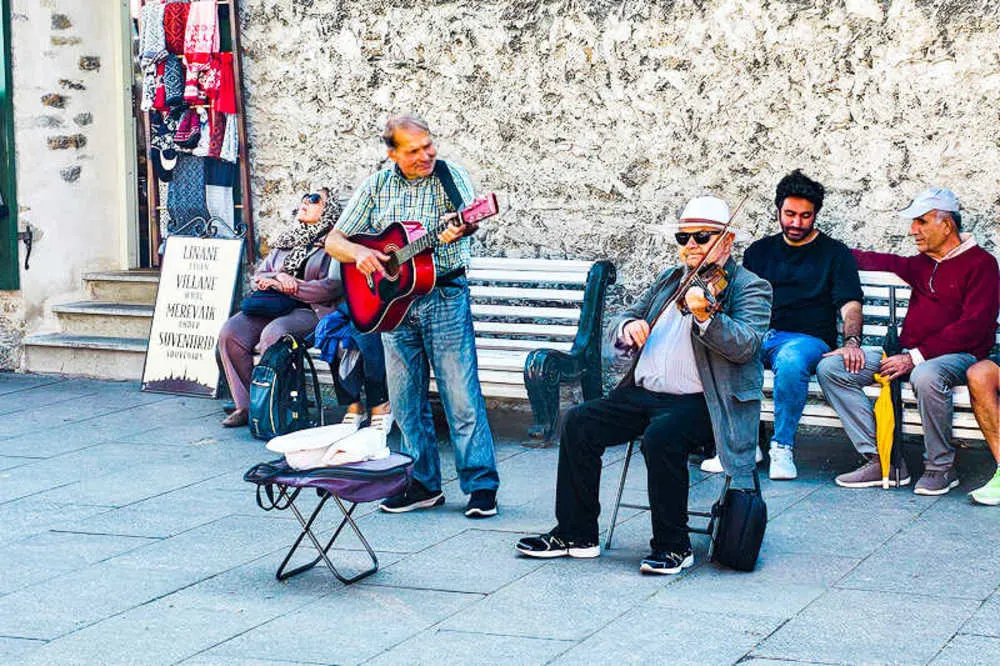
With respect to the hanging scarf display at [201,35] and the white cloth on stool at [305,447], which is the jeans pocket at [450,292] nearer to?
the white cloth on stool at [305,447]

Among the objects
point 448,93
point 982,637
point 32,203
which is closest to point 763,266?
point 448,93

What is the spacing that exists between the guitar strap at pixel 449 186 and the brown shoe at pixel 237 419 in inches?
100

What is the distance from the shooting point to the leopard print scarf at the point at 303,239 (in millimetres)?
8227

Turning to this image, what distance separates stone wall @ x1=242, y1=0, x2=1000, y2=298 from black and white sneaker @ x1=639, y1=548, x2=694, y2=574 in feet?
9.36

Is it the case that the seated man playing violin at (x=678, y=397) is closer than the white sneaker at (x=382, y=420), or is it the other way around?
the seated man playing violin at (x=678, y=397)

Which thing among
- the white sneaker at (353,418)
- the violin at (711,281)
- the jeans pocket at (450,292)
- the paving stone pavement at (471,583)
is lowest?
the paving stone pavement at (471,583)

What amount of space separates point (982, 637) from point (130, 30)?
24.8 ft

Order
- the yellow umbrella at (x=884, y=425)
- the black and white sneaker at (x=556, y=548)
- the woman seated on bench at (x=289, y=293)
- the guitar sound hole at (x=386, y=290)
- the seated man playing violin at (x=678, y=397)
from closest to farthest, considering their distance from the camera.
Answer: the seated man playing violin at (x=678, y=397)
the black and white sneaker at (x=556, y=548)
the guitar sound hole at (x=386, y=290)
the yellow umbrella at (x=884, y=425)
the woman seated on bench at (x=289, y=293)

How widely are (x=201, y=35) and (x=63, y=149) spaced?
1413 mm

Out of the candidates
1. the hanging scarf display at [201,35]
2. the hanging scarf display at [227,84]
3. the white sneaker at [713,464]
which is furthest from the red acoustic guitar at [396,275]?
the hanging scarf display at [201,35]

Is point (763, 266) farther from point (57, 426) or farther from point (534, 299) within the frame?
point (57, 426)

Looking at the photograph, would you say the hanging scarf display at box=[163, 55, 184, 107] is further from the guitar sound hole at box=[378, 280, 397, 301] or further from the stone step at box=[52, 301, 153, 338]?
the guitar sound hole at box=[378, 280, 397, 301]

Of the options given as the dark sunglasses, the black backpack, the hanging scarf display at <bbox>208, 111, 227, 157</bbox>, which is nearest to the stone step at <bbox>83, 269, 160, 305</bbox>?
the hanging scarf display at <bbox>208, 111, 227, 157</bbox>

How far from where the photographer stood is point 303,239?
8258 millimetres
